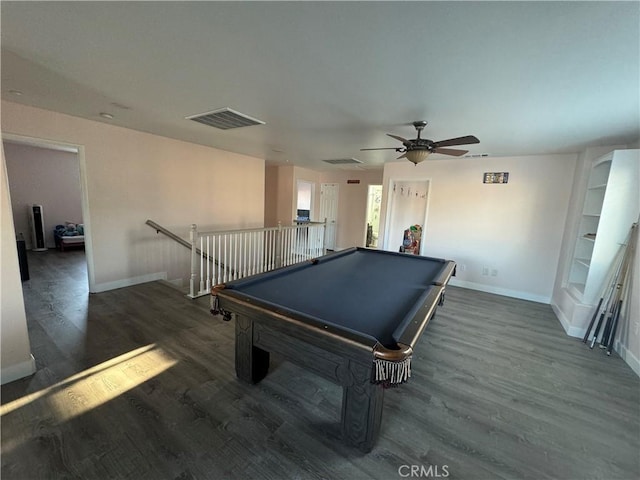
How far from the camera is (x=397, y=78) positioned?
6.24 feet

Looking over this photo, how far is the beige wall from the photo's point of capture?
3.38 metres

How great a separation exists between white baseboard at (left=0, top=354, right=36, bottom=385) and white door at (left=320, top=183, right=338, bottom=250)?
20.9 ft

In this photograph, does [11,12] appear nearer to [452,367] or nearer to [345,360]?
[345,360]

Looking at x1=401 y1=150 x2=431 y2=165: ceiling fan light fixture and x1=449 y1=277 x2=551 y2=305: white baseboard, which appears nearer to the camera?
x1=401 y1=150 x2=431 y2=165: ceiling fan light fixture

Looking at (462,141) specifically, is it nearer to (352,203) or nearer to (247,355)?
(247,355)

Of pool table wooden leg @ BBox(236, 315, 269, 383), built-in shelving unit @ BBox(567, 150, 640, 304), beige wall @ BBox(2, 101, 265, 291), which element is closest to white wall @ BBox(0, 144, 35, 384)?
pool table wooden leg @ BBox(236, 315, 269, 383)

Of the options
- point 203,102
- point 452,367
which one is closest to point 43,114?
point 203,102

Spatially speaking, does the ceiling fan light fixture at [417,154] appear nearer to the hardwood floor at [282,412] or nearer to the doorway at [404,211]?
the hardwood floor at [282,412]

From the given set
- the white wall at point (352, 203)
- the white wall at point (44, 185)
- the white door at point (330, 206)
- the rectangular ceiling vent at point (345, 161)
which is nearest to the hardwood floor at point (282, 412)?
the rectangular ceiling vent at point (345, 161)

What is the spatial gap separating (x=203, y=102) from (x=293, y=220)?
4.92 m

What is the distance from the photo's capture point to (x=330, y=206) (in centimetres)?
805

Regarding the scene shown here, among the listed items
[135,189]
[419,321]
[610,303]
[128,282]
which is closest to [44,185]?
[135,189]

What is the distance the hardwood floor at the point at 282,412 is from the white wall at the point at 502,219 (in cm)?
167

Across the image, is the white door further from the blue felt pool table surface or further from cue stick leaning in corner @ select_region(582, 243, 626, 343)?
cue stick leaning in corner @ select_region(582, 243, 626, 343)
